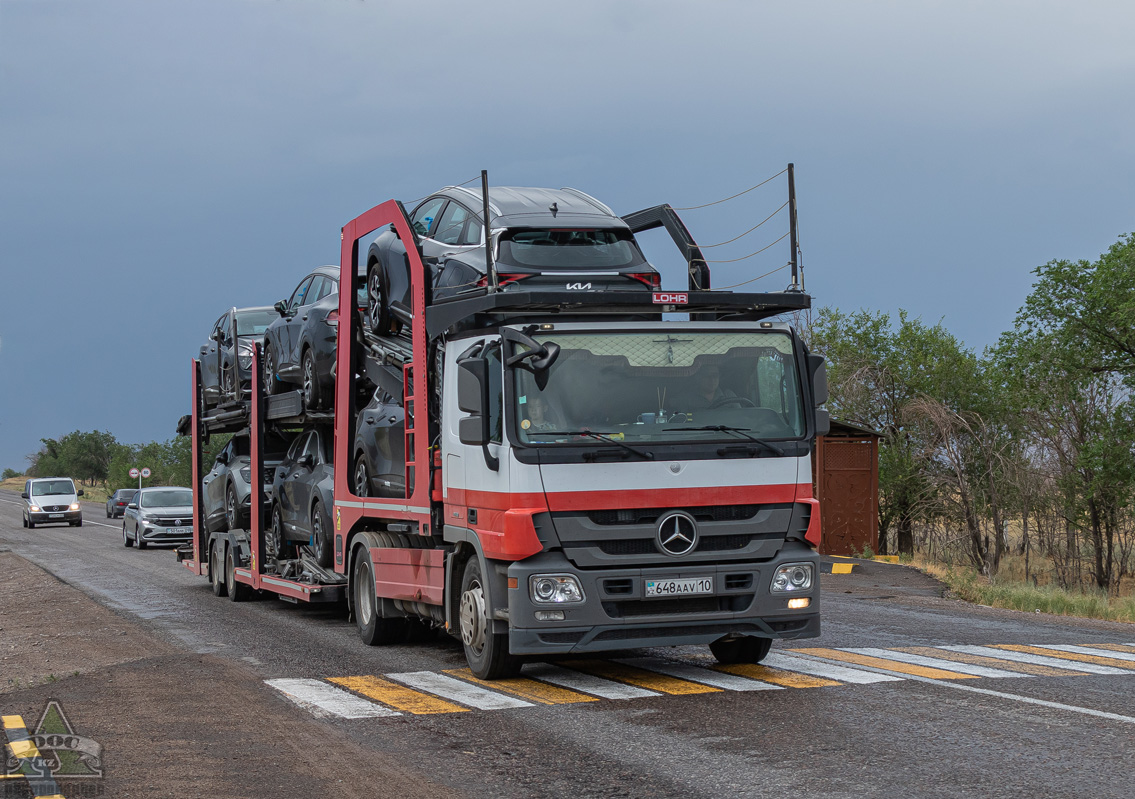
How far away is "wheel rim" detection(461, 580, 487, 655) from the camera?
8703 millimetres

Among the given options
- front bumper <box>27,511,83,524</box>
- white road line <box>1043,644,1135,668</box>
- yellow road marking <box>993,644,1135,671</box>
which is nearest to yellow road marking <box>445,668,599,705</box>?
yellow road marking <box>993,644,1135,671</box>

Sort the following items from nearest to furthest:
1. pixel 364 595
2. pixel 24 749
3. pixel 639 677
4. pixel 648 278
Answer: pixel 24 749 < pixel 639 677 < pixel 648 278 < pixel 364 595

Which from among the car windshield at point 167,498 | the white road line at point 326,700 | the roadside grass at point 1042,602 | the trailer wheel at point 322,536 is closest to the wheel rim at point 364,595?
the trailer wheel at point 322,536

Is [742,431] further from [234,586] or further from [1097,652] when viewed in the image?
[234,586]

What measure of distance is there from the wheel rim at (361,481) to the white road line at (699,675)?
3282 mm

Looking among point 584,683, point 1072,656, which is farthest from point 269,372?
point 1072,656

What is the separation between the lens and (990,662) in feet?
30.7

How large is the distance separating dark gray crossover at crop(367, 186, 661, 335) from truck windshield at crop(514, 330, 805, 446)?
Result: 0.73 metres

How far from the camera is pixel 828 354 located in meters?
31.6

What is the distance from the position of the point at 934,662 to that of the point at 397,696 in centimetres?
429

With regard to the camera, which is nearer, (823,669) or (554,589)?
(554,589)

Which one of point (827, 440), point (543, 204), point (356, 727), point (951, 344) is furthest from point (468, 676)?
point (951, 344)

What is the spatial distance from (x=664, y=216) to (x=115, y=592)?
12.2 metres

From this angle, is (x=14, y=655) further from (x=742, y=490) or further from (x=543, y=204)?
(x=742, y=490)
